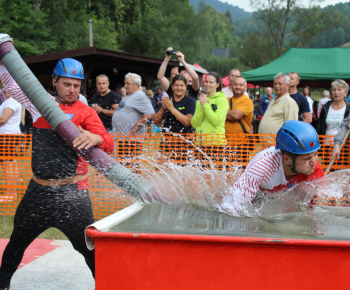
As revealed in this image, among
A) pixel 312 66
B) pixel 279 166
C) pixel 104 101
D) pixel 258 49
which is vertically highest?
pixel 258 49

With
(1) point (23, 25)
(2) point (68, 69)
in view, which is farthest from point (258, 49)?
(2) point (68, 69)

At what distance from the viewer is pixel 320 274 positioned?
210cm

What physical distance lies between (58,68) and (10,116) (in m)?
4.70

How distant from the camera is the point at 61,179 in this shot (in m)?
3.31

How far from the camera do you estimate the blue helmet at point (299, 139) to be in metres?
2.95

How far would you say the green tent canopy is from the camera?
50.1 feet

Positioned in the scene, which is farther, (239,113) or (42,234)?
(239,113)

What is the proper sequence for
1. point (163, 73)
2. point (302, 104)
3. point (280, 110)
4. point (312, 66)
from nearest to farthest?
point (280, 110)
point (163, 73)
point (302, 104)
point (312, 66)

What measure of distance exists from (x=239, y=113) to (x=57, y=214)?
3783mm

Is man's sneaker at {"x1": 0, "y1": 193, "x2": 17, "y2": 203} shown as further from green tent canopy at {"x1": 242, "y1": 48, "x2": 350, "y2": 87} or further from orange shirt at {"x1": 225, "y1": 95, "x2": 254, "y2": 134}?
green tent canopy at {"x1": 242, "y1": 48, "x2": 350, "y2": 87}

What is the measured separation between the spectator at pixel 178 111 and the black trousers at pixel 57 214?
10.6 ft

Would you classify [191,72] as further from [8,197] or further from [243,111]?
[8,197]

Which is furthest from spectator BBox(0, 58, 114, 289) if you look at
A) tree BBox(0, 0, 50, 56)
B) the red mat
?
tree BBox(0, 0, 50, 56)

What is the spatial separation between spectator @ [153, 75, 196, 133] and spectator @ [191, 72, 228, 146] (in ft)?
0.76
